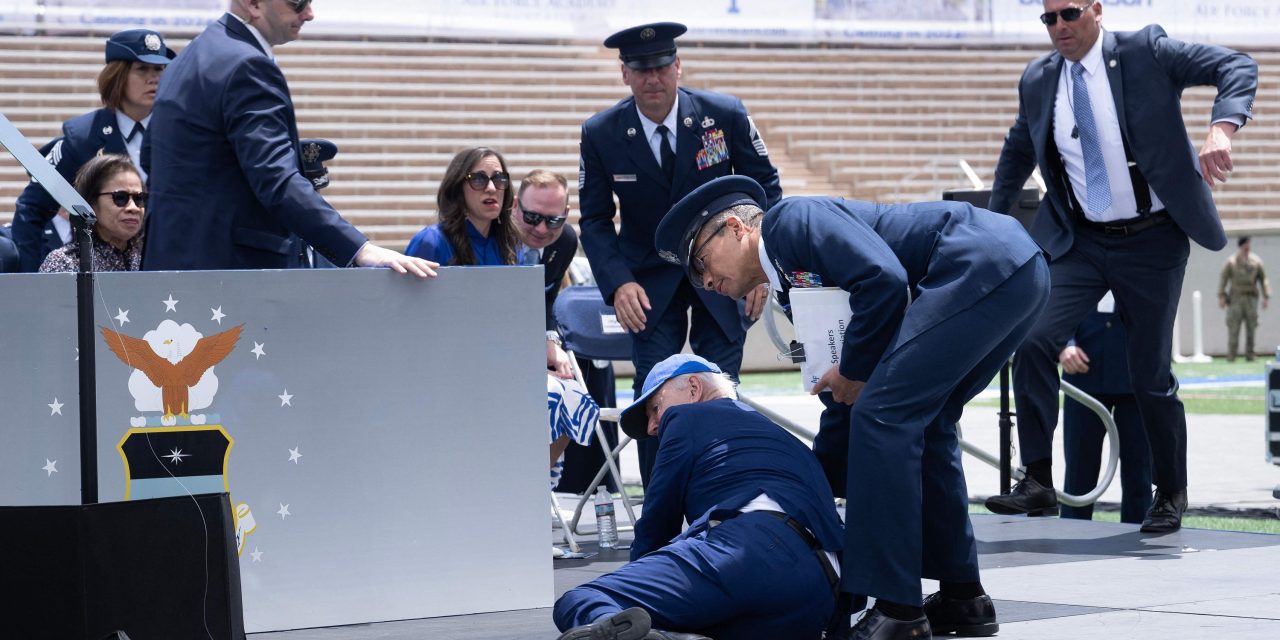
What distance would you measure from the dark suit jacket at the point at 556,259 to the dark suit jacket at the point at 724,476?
9.57 ft

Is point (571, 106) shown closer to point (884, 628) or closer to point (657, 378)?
point (657, 378)

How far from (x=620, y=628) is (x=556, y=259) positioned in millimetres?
3656

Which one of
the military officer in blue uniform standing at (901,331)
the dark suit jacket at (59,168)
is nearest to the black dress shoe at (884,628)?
the military officer in blue uniform standing at (901,331)

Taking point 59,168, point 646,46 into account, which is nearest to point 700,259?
point 646,46

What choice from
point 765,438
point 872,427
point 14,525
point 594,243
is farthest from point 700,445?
point 594,243

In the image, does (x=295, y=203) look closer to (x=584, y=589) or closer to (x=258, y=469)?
(x=258, y=469)

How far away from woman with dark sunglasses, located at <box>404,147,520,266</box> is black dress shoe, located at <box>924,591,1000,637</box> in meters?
2.45

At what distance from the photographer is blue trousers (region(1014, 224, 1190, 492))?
19.1ft

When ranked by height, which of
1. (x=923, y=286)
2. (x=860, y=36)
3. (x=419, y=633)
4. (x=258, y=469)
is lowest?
(x=419, y=633)

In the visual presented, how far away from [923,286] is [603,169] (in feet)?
7.97

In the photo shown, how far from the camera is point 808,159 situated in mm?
24000

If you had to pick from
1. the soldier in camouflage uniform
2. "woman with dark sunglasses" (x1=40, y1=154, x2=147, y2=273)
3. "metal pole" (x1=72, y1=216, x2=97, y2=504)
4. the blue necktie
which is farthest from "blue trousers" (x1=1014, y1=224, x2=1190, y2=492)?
the soldier in camouflage uniform

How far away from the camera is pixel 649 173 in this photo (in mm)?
6027

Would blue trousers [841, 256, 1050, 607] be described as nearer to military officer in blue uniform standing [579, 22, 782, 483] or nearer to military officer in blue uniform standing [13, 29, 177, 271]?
military officer in blue uniform standing [579, 22, 782, 483]
